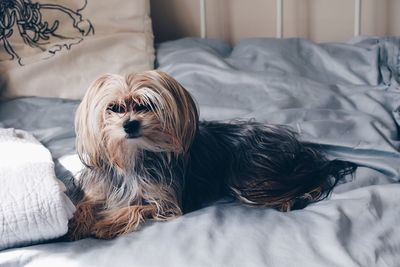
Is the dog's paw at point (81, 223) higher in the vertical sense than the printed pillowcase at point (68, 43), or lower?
lower

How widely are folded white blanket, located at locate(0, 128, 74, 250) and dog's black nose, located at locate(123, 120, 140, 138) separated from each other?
0.15 metres

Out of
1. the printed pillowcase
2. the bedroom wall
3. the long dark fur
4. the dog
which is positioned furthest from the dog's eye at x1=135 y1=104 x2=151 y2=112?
the bedroom wall

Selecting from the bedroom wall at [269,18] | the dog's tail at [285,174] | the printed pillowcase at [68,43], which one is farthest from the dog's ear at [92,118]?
the bedroom wall at [269,18]

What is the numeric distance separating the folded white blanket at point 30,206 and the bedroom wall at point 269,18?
3.42 ft

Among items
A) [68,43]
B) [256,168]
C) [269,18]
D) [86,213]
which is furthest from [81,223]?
[269,18]

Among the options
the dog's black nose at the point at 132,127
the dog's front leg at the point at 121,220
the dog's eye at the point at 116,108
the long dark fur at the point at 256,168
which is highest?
the dog's eye at the point at 116,108

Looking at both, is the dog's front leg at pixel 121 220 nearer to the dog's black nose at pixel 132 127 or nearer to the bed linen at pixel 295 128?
the bed linen at pixel 295 128

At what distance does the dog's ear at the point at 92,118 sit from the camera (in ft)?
3.76

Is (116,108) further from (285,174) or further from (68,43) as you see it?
(68,43)

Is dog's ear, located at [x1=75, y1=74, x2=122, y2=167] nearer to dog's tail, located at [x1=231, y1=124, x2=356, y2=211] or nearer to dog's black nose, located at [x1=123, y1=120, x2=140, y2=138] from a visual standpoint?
dog's black nose, located at [x1=123, y1=120, x2=140, y2=138]

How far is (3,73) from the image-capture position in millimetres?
1702

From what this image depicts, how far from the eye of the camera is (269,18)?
205 cm

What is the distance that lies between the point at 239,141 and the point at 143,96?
0.27 metres

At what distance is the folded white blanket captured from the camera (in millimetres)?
Result: 1036
